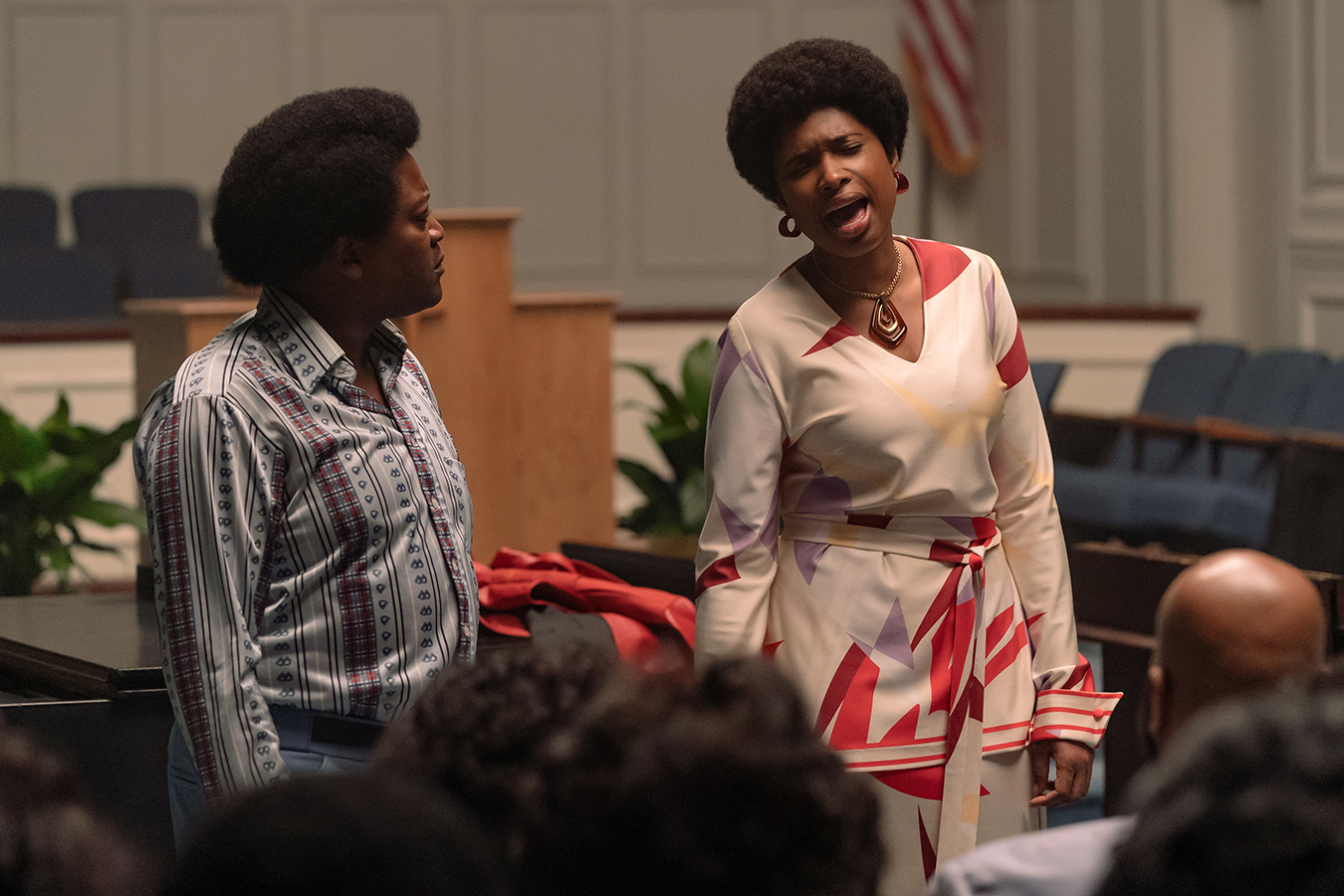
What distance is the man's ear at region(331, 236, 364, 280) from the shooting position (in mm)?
1574

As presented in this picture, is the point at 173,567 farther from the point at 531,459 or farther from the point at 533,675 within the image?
the point at 531,459

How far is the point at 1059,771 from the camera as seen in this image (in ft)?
5.51

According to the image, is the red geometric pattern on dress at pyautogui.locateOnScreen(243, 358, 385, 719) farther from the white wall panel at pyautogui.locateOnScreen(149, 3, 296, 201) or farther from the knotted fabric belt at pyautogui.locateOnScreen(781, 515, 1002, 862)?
the white wall panel at pyautogui.locateOnScreen(149, 3, 296, 201)

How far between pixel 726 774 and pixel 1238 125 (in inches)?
292

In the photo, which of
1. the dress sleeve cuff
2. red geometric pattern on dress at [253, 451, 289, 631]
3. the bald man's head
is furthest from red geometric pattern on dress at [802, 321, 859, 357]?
the bald man's head

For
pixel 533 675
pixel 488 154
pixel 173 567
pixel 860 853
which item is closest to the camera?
pixel 860 853

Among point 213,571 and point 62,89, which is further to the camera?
point 62,89

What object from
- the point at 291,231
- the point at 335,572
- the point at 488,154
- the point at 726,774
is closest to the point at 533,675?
the point at 726,774

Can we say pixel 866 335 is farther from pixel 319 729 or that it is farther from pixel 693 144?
pixel 693 144

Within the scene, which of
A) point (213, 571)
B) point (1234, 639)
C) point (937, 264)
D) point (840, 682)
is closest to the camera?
point (1234, 639)

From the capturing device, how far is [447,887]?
612 mm

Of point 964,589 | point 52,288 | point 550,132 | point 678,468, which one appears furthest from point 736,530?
point 550,132

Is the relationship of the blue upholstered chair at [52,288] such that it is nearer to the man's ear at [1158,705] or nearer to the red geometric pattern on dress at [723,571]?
the red geometric pattern on dress at [723,571]

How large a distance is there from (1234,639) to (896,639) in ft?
2.39
